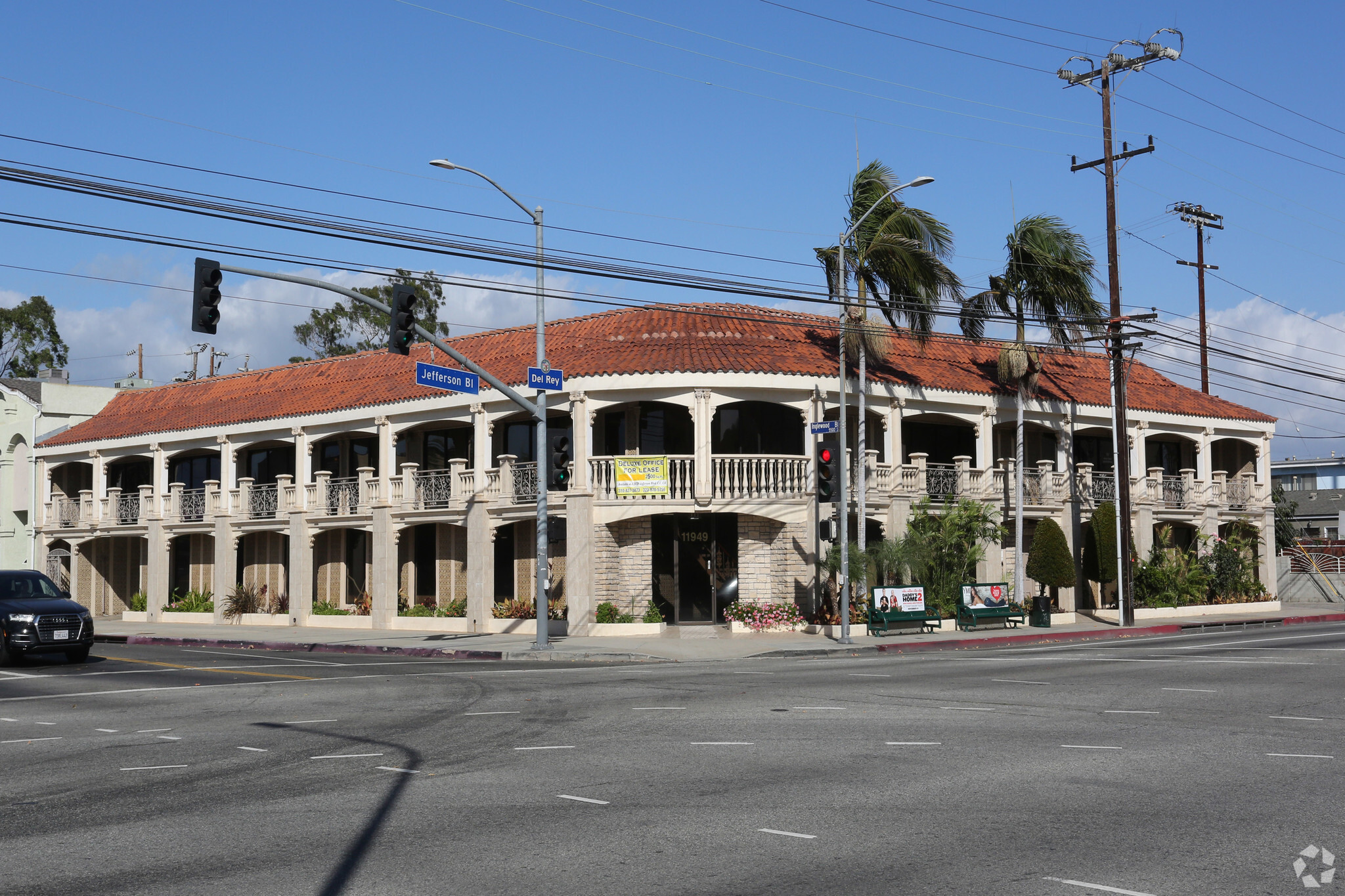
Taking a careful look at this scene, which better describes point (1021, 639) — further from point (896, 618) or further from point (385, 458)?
point (385, 458)

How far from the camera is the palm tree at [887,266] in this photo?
3117cm

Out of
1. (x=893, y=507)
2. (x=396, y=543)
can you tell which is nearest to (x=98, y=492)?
(x=396, y=543)

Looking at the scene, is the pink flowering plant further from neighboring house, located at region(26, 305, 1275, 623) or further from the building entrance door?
the building entrance door

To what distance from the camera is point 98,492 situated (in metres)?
44.9

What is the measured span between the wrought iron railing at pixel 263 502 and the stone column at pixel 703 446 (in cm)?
1626

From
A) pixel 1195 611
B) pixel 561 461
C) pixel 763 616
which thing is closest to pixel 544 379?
pixel 561 461

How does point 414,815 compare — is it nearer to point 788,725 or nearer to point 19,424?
point 788,725

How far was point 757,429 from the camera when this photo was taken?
32812 millimetres

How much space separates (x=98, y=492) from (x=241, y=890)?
42.3m

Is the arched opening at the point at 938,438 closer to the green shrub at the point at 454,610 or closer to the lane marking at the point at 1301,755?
the green shrub at the point at 454,610

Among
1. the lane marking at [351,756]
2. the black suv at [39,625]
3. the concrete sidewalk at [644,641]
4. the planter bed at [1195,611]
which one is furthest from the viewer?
the planter bed at [1195,611]

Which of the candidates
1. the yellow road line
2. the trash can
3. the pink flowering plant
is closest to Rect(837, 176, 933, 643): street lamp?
the pink flowering plant

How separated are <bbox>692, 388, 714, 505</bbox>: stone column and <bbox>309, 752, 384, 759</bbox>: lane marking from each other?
18.6 meters

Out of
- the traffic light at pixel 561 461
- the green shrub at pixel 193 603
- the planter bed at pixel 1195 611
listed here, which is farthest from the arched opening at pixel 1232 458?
the green shrub at pixel 193 603
